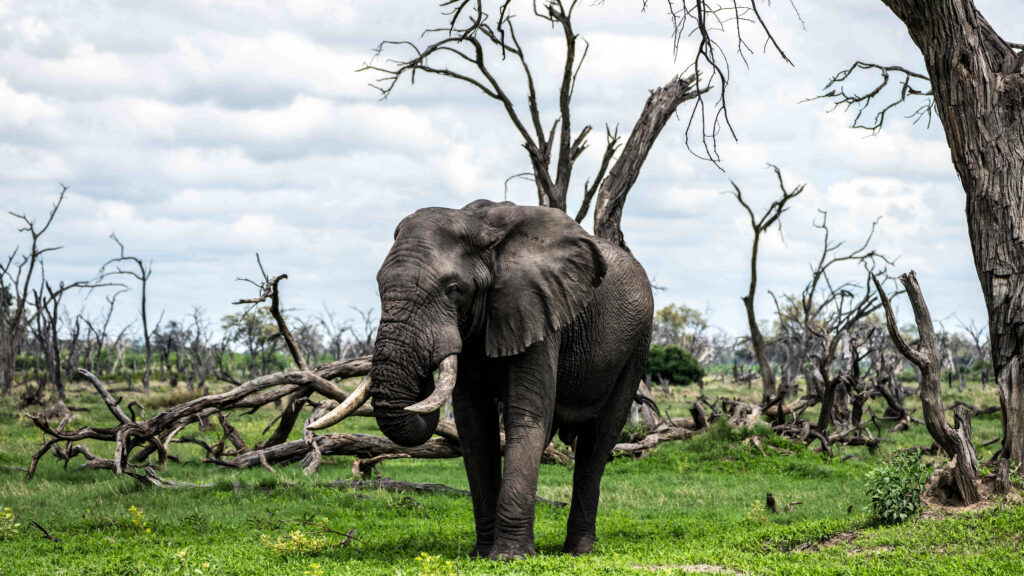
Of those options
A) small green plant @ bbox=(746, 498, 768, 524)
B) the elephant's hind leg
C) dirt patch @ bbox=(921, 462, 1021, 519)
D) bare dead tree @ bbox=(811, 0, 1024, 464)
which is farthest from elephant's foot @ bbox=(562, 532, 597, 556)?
bare dead tree @ bbox=(811, 0, 1024, 464)

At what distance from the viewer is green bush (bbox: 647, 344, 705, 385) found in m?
46.2

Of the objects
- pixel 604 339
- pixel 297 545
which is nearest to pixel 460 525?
pixel 297 545

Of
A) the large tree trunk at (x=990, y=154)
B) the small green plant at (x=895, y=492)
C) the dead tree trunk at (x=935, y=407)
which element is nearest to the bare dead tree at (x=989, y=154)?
the large tree trunk at (x=990, y=154)

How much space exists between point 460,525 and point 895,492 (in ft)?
14.9

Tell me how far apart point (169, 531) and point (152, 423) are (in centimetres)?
445

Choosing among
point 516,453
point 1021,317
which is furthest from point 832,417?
point 516,453

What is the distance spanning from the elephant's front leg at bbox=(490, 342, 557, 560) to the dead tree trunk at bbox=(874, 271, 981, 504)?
417 cm

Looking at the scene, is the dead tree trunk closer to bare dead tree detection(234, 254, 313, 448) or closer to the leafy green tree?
bare dead tree detection(234, 254, 313, 448)

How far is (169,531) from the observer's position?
10.4m

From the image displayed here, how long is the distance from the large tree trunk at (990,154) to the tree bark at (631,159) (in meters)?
7.06

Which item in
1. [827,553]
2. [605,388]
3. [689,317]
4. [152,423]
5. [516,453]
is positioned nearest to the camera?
[516,453]

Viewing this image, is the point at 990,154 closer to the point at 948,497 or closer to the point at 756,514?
the point at 948,497

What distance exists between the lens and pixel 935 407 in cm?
1072

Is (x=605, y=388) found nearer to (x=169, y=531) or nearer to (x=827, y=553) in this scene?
(x=827, y=553)
